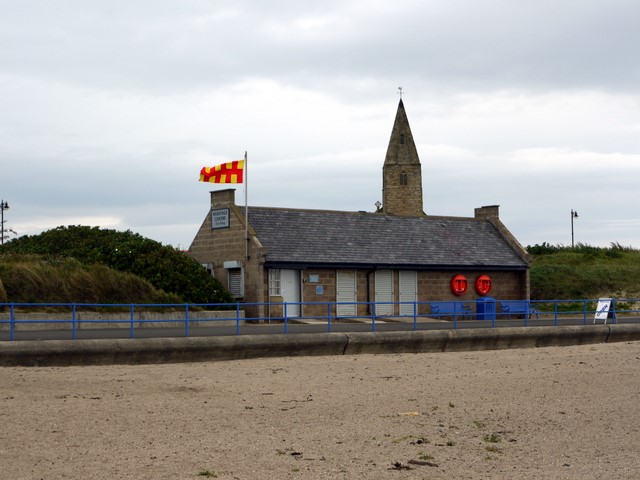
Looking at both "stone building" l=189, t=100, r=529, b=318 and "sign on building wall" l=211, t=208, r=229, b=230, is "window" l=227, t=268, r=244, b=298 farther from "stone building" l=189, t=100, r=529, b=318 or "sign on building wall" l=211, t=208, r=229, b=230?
"sign on building wall" l=211, t=208, r=229, b=230

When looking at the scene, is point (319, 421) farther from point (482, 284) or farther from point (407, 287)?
point (482, 284)

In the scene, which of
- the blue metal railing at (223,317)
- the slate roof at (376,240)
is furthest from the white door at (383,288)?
the slate roof at (376,240)

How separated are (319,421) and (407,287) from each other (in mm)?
19904

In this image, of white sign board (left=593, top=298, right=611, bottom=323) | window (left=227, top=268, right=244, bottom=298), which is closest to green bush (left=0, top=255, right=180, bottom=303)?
window (left=227, top=268, right=244, bottom=298)

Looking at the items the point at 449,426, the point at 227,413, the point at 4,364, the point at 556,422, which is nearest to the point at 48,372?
the point at 4,364

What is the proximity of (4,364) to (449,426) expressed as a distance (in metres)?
9.25

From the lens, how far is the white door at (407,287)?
33.6 m

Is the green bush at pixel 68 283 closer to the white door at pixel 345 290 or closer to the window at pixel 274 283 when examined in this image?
the window at pixel 274 283

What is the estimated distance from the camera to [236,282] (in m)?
31.8

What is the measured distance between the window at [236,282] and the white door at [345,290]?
3.22 m

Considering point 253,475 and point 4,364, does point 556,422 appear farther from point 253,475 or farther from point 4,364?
point 4,364

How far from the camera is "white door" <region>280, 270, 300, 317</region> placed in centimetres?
3108

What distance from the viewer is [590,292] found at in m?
47.9

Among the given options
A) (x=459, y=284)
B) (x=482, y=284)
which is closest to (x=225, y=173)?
(x=459, y=284)
